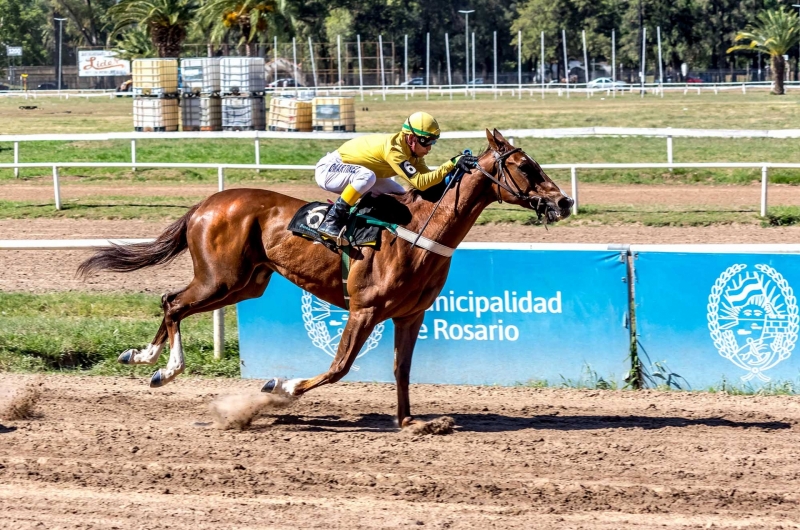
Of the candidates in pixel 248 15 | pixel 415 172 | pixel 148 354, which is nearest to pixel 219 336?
pixel 148 354

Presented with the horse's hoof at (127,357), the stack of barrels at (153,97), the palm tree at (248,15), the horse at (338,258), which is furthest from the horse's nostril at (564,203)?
the palm tree at (248,15)

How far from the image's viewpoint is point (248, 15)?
4141 cm

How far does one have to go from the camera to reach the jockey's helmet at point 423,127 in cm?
639

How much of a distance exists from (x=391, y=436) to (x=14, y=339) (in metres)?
3.95

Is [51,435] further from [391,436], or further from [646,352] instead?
[646,352]

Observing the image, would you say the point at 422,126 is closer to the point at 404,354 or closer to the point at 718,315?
the point at 404,354

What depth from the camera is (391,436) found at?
255 inches

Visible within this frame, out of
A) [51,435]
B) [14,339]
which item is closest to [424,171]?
[51,435]

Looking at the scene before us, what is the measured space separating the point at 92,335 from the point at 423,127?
3949mm

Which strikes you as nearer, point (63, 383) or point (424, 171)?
point (424, 171)

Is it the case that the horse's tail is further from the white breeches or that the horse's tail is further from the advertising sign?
the advertising sign

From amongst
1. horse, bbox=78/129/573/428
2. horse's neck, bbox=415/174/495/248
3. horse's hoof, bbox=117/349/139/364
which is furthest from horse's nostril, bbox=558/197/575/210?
horse's hoof, bbox=117/349/139/364

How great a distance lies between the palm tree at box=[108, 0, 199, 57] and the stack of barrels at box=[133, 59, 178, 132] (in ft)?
37.1

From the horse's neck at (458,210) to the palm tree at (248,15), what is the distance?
1391 inches
